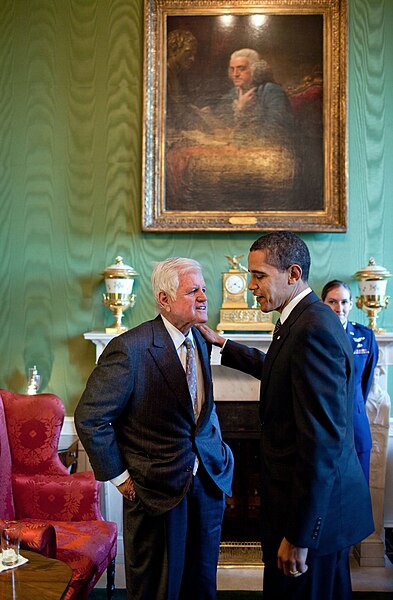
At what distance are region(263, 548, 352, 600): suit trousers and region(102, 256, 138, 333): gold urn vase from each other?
2204mm

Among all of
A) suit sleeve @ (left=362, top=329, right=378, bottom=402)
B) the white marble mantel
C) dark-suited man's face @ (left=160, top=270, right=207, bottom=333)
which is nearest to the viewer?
dark-suited man's face @ (left=160, top=270, right=207, bottom=333)

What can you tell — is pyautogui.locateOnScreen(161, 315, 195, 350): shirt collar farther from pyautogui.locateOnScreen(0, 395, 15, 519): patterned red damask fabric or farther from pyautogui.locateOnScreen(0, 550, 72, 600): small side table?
pyautogui.locateOnScreen(0, 395, 15, 519): patterned red damask fabric

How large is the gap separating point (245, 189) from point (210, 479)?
2413mm

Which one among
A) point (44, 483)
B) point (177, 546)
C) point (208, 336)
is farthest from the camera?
point (44, 483)

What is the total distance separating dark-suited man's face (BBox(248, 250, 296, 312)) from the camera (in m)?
2.01

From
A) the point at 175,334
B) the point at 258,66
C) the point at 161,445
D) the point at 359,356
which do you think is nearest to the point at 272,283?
the point at 175,334

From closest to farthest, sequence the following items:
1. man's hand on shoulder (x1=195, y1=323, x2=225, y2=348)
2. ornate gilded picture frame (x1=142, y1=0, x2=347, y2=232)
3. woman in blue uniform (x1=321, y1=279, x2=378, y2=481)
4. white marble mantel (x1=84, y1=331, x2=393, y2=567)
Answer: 1. man's hand on shoulder (x1=195, y1=323, x2=225, y2=348)
2. woman in blue uniform (x1=321, y1=279, x2=378, y2=481)
3. white marble mantel (x1=84, y1=331, x2=393, y2=567)
4. ornate gilded picture frame (x1=142, y1=0, x2=347, y2=232)

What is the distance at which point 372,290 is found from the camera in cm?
381

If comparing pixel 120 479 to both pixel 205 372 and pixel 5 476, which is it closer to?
pixel 205 372

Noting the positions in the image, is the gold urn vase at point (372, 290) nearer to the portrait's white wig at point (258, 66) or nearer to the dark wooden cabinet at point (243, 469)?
the dark wooden cabinet at point (243, 469)

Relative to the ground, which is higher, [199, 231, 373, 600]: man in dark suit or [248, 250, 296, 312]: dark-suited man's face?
[248, 250, 296, 312]: dark-suited man's face

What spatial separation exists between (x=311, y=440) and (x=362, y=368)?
6.55 ft

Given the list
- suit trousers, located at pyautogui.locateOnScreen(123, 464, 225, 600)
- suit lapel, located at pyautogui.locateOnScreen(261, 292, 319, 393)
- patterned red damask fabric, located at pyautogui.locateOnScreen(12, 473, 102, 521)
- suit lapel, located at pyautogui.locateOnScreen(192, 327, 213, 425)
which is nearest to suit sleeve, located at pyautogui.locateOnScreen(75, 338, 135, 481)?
suit trousers, located at pyautogui.locateOnScreen(123, 464, 225, 600)

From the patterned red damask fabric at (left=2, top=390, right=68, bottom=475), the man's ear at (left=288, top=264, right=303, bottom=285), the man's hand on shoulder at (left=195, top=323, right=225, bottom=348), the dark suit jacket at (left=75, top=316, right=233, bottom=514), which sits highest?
the man's ear at (left=288, top=264, right=303, bottom=285)
